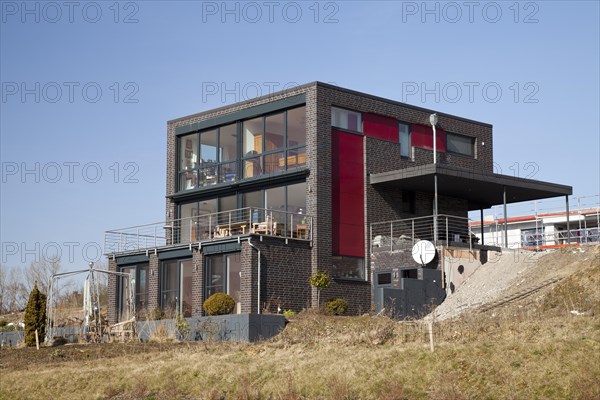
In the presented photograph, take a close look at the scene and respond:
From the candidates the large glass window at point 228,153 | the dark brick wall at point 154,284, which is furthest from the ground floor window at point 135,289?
the large glass window at point 228,153

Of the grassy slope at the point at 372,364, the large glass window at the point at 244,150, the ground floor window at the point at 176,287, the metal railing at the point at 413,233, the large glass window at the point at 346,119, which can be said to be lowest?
the grassy slope at the point at 372,364

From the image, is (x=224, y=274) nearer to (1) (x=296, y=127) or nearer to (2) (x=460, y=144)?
(1) (x=296, y=127)

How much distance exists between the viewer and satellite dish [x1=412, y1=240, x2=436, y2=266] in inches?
1177

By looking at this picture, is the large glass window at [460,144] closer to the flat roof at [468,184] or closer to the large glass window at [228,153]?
the flat roof at [468,184]

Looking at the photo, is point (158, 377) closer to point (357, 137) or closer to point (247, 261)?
point (247, 261)

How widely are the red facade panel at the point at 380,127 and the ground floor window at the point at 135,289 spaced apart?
32.6 ft

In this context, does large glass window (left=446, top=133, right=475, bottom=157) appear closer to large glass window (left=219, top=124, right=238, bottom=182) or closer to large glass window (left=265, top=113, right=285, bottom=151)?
large glass window (left=265, top=113, right=285, bottom=151)

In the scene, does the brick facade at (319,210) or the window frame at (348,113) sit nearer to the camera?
the brick facade at (319,210)

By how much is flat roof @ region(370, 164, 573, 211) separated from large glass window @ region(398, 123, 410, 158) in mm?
1517

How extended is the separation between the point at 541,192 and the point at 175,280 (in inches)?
564

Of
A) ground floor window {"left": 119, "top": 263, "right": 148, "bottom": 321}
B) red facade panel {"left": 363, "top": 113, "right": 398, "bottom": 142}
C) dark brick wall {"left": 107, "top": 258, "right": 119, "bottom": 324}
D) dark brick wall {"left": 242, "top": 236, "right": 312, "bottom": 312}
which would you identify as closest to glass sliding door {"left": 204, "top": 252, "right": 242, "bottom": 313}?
dark brick wall {"left": 242, "top": 236, "right": 312, "bottom": 312}

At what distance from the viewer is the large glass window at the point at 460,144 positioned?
36.5 metres

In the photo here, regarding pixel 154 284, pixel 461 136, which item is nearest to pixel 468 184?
pixel 461 136

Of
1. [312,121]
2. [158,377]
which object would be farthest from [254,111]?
[158,377]
